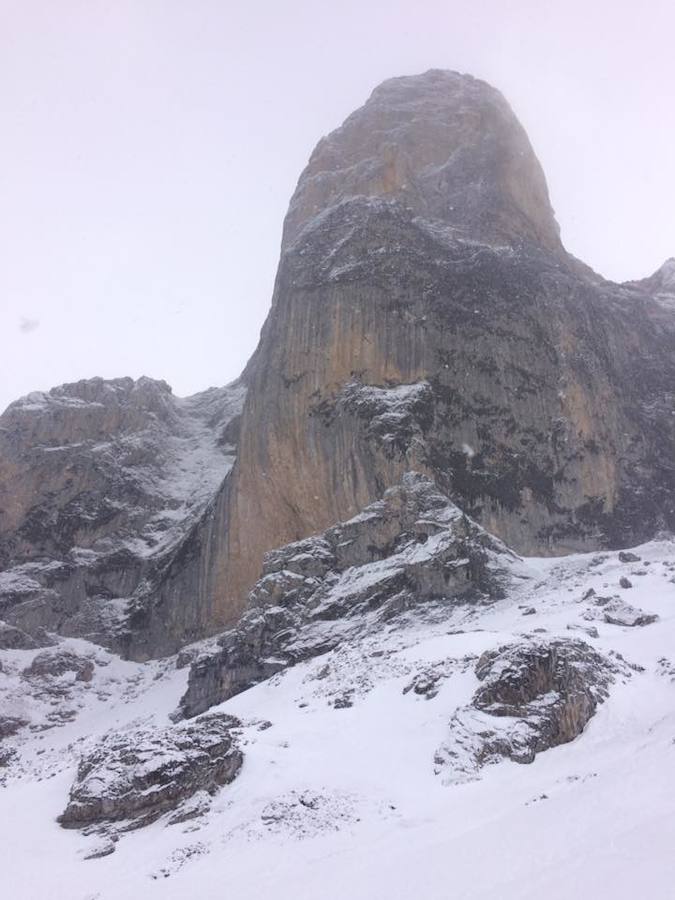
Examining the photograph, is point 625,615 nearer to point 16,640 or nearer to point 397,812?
point 397,812

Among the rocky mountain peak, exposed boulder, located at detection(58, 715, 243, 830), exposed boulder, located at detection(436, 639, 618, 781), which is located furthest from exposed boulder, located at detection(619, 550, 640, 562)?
the rocky mountain peak

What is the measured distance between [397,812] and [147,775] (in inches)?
196

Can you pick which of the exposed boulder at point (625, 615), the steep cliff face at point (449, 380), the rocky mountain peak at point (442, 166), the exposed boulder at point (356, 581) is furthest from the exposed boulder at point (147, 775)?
the rocky mountain peak at point (442, 166)

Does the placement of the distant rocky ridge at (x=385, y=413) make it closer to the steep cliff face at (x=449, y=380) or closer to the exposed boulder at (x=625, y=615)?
the steep cliff face at (x=449, y=380)

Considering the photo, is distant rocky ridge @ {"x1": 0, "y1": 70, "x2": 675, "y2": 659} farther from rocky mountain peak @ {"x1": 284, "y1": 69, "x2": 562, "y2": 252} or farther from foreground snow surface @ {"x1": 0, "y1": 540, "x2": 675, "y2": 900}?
foreground snow surface @ {"x1": 0, "y1": 540, "x2": 675, "y2": 900}

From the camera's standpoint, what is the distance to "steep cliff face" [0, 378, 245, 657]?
5157 cm

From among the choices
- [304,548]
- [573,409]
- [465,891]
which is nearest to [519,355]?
[573,409]

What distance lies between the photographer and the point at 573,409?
48.8 m

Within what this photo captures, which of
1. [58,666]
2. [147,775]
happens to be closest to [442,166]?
[58,666]

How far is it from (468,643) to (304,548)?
19129mm

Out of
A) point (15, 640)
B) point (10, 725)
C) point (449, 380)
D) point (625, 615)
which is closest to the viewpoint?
point (625, 615)

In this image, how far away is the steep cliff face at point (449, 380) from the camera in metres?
45.1

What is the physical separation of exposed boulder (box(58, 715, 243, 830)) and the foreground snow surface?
451 millimetres

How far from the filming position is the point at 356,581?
3691 centimetres
